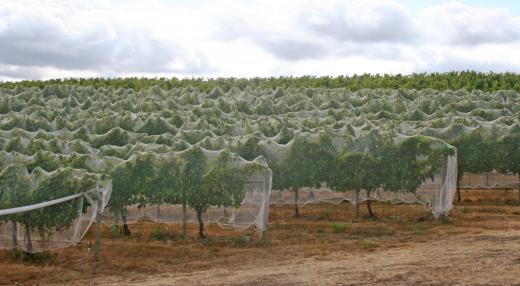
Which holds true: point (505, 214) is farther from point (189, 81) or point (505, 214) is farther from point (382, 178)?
point (189, 81)

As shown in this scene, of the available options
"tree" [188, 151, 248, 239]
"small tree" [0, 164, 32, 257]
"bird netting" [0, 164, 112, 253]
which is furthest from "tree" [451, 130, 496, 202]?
"small tree" [0, 164, 32, 257]

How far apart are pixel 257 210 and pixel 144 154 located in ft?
13.9

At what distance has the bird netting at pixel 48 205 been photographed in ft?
62.7

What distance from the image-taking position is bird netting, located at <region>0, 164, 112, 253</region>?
62.7ft

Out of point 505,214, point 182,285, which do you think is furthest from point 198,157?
point 505,214

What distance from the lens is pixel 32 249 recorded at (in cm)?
1942

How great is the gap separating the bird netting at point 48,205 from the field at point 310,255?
0.67 meters

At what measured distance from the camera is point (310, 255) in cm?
1956

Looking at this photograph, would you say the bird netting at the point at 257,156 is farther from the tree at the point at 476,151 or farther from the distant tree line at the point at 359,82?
the distant tree line at the point at 359,82

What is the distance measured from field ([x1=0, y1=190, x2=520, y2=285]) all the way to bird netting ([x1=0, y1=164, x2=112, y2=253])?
67 centimetres

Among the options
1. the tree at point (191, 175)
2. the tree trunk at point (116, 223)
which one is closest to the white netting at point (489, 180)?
the tree at point (191, 175)

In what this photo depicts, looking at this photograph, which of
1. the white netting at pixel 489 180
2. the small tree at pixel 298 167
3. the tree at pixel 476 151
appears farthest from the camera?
the white netting at pixel 489 180

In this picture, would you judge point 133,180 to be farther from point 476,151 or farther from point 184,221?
point 476,151

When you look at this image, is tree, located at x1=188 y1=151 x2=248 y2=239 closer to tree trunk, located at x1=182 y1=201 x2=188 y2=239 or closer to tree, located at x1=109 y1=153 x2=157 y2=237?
tree trunk, located at x1=182 y1=201 x2=188 y2=239
